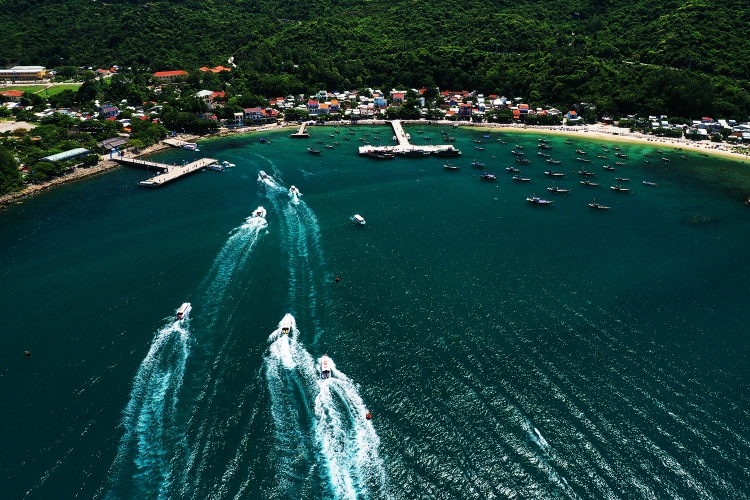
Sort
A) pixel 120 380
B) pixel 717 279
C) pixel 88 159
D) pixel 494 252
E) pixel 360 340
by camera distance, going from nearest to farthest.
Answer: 1. pixel 120 380
2. pixel 360 340
3. pixel 717 279
4. pixel 494 252
5. pixel 88 159

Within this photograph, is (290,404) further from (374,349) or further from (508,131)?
(508,131)

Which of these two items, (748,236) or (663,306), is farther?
(748,236)

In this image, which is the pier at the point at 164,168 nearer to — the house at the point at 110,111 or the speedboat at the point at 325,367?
the house at the point at 110,111

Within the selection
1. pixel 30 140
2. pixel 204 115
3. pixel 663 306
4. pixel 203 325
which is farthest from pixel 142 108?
pixel 663 306

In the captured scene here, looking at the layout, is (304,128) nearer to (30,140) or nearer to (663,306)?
(30,140)

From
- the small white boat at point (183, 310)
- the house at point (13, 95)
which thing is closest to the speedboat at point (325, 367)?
the small white boat at point (183, 310)

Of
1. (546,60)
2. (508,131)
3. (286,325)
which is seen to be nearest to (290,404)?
(286,325)

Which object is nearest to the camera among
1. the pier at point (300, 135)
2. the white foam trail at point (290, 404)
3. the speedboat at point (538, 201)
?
the white foam trail at point (290, 404)

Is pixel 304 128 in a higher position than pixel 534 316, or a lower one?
higher
